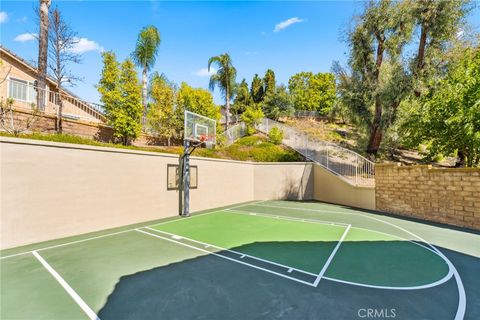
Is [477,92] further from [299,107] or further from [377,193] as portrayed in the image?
[299,107]

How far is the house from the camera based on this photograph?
1057 centimetres

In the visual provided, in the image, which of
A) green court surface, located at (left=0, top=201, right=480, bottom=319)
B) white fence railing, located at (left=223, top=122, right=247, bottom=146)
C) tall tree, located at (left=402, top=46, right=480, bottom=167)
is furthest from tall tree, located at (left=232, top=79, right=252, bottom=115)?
green court surface, located at (left=0, top=201, right=480, bottom=319)

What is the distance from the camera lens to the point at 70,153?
18.1ft

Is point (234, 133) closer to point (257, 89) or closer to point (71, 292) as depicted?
point (257, 89)

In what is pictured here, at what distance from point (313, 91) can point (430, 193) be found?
28.2m

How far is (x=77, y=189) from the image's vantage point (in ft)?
18.4

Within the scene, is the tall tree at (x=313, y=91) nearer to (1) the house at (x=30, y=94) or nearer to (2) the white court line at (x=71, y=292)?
(1) the house at (x=30, y=94)

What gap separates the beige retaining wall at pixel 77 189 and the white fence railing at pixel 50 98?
21.4 ft

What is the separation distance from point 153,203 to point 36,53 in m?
11.0

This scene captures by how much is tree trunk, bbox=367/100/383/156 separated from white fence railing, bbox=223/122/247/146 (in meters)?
9.31

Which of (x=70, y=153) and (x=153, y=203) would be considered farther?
(x=153, y=203)

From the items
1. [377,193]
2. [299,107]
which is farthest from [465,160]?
[299,107]

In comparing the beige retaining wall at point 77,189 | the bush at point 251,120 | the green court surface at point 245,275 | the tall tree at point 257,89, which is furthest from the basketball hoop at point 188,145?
the tall tree at point 257,89

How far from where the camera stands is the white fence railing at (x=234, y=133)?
685 inches
